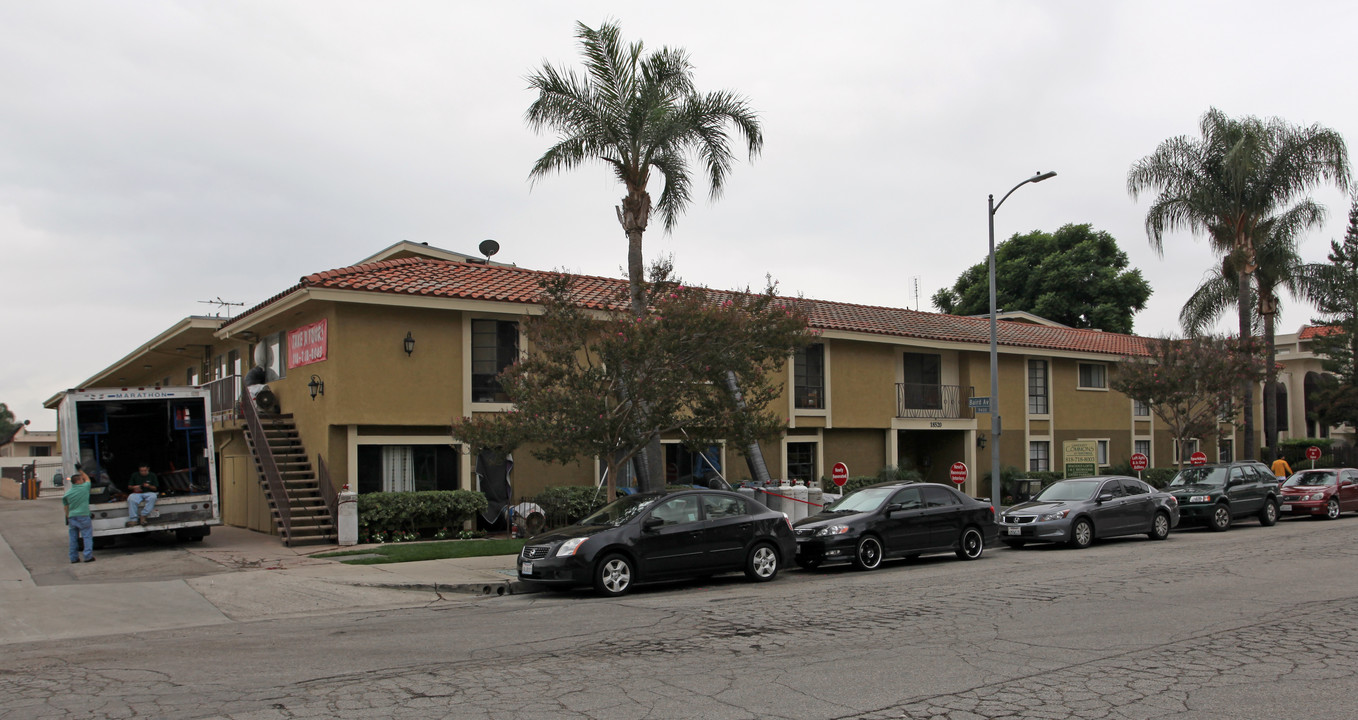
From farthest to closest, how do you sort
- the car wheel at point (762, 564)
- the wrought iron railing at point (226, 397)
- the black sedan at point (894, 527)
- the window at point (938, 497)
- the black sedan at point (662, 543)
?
the wrought iron railing at point (226, 397), the window at point (938, 497), the black sedan at point (894, 527), the car wheel at point (762, 564), the black sedan at point (662, 543)

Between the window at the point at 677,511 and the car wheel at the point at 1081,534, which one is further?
the car wheel at the point at 1081,534

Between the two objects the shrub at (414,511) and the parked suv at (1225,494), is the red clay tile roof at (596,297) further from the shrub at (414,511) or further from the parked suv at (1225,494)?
the parked suv at (1225,494)

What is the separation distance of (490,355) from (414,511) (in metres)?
3.74

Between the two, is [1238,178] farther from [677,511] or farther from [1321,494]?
[677,511]

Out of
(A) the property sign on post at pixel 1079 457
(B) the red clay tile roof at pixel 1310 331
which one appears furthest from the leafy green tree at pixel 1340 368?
(A) the property sign on post at pixel 1079 457

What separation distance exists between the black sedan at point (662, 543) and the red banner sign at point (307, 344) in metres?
8.88

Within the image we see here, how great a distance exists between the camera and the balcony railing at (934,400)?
1123 inches

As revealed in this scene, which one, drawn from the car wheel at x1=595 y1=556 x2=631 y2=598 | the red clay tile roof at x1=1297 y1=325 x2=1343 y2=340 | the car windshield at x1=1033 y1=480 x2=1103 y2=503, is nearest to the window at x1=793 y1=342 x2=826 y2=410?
the car windshield at x1=1033 y1=480 x2=1103 y2=503

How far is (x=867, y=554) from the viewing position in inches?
591

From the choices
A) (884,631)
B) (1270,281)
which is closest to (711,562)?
(884,631)

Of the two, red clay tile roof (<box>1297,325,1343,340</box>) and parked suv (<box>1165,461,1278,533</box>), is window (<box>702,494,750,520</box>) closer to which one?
parked suv (<box>1165,461,1278,533</box>)

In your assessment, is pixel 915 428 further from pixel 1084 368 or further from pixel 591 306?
pixel 591 306

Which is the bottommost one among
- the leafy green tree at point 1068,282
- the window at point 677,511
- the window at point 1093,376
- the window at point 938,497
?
the window at point 938,497

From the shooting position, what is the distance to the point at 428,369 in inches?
789
